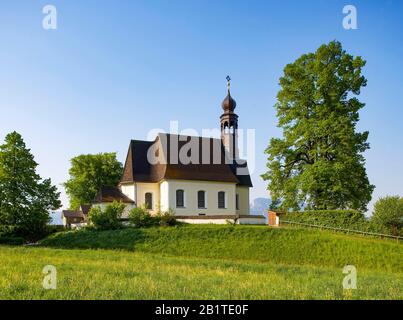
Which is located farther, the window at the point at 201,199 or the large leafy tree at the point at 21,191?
the window at the point at 201,199

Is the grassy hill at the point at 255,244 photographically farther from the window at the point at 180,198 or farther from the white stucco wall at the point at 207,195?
the window at the point at 180,198

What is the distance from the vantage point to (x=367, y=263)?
24.1 metres

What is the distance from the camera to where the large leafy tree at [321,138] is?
32.6 meters

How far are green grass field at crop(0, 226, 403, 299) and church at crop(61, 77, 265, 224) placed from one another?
26.3ft

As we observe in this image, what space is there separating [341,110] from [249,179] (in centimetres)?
1595

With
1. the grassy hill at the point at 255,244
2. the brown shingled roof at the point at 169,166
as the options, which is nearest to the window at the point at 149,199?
the brown shingled roof at the point at 169,166

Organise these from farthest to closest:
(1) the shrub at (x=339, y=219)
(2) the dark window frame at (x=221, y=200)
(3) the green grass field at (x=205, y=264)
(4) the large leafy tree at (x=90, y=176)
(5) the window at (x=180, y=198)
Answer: (4) the large leafy tree at (x=90, y=176) → (2) the dark window frame at (x=221, y=200) → (5) the window at (x=180, y=198) → (1) the shrub at (x=339, y=219) → (3) the green grass field at (x=205, y=264)

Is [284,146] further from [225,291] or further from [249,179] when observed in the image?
[225,291]

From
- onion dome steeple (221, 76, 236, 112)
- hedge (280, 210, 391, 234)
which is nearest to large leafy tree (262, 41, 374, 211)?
hedge (280, 210, 391, 234)

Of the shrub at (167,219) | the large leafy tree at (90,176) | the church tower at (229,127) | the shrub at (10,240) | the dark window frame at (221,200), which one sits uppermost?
the church tower at (229,127)

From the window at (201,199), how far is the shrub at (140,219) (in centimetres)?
770

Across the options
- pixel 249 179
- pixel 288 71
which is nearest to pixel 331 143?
pixel 288 71

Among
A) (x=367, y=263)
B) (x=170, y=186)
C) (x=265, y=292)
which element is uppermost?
(x=170, y=186)

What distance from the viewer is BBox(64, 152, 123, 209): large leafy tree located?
5494 cm
